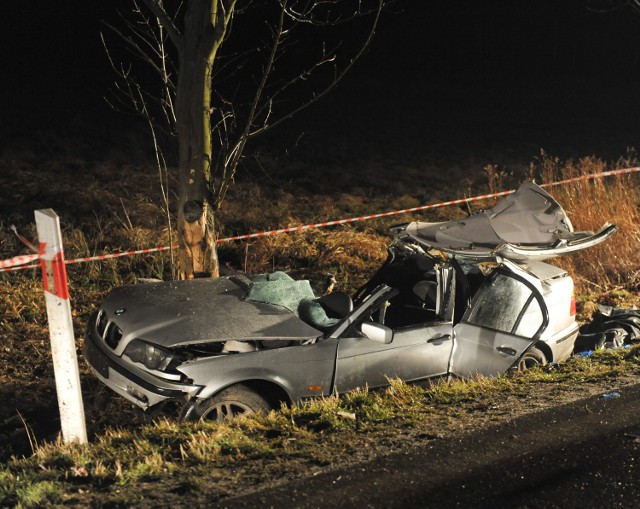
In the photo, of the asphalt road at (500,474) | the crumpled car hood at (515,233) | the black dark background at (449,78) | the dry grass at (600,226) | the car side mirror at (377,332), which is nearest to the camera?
the asphalt road at (500,474)

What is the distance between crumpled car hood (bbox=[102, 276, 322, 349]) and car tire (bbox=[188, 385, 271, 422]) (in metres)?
0.38

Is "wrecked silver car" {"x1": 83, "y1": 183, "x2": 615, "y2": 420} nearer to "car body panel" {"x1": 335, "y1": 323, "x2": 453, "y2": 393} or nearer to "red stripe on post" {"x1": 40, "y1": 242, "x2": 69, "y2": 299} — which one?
"car body panel" {"x1": 335, "y1": 323, "x2": 453, "y2": 393}

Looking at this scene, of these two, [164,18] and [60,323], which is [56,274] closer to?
[60,323]

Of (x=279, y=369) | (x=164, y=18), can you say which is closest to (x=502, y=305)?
(x=279, y=369)

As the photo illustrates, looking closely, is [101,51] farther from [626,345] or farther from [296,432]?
[296,432]

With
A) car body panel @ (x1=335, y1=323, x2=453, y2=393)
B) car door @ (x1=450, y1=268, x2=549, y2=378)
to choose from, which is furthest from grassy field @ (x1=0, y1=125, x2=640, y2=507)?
car door @ (x1=450, y1=268, x2=549, y2=378)

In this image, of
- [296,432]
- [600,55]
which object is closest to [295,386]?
[296,432]

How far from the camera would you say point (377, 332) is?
6082 mm

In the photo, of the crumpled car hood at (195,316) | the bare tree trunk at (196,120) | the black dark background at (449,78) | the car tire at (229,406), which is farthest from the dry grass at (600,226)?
the black dark background at (449,78)

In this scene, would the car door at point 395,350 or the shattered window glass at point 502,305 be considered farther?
the shattered window glass at point 502,305

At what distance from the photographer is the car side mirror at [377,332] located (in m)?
6.07

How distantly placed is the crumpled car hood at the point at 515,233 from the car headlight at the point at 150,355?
104 inches

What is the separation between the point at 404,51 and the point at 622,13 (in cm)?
1545

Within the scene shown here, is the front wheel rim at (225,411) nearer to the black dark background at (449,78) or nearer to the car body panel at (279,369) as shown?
the car body panel at (279,369)
